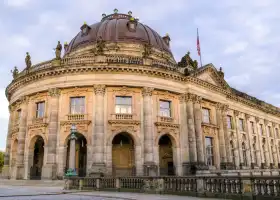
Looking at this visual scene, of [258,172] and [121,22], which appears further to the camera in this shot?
[121,22]

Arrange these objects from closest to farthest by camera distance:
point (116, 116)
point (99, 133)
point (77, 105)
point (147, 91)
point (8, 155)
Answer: point (99, 133) < point (116, 116) < point (77, 105) < point (147, 91) < point (8, 155)

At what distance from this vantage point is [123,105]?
1083 inches

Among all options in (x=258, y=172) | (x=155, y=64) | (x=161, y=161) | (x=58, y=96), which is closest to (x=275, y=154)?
(x=258, y=172)

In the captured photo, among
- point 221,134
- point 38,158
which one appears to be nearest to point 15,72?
point 38,158

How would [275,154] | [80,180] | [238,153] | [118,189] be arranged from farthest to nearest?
1. [275,154]
2. [238,153]
3. [80,180]
4. [118,189]

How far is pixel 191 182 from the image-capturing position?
13508 mm

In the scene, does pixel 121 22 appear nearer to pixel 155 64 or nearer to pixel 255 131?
pixel 155 64

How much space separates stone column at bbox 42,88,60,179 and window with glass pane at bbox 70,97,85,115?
1.45 meters

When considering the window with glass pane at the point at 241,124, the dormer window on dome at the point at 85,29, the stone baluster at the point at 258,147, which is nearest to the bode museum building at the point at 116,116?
the dormer window on dome at the point at 85,29

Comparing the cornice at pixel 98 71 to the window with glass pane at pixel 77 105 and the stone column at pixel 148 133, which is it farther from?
the window with glass pane at pixel 77 105

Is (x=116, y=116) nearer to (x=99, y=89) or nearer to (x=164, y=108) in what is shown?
(x=99, y=89)

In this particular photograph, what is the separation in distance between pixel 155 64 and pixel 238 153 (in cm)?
1787

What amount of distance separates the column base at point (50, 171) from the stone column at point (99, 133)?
12.3 feet

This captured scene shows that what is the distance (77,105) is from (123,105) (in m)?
4.66
